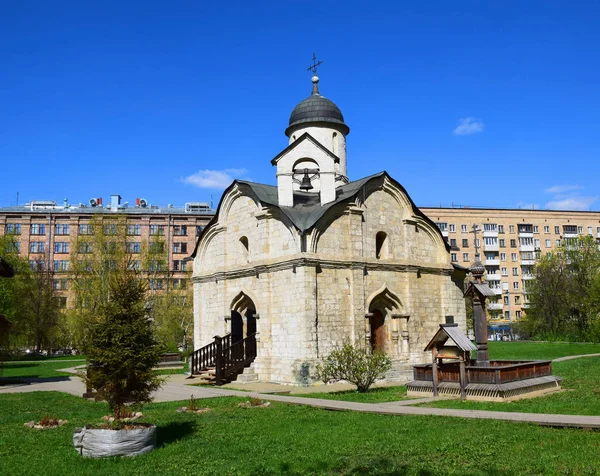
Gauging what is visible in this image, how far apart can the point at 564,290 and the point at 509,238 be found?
22.6 metres

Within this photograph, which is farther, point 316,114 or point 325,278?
point 316,114

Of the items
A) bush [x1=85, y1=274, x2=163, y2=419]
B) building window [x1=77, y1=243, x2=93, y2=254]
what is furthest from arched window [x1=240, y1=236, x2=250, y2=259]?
building window [x1=77, y1=243, x2=93, y2=254]

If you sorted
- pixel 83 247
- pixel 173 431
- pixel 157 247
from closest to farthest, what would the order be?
1. pixel 173 431
2. pixel 83 247
3. pixel 157 247

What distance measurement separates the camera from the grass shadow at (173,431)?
31.6 ft

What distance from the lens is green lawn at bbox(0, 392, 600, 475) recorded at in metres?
7.50

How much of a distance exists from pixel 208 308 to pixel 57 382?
655 cm

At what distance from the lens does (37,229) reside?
65.4 m

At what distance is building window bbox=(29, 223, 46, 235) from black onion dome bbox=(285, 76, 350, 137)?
49.1 metres

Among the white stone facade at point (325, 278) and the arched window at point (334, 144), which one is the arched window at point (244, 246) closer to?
the white stone facade at point (325, 278)

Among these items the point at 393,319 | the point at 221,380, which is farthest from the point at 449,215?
the point at 221,380

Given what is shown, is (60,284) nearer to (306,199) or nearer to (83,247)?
(83,247)

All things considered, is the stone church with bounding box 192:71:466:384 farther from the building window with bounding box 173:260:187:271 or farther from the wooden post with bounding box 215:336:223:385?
the building window with bounding box 173:260:187:271

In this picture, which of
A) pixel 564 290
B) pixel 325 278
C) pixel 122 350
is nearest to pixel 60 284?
pixel 325 278

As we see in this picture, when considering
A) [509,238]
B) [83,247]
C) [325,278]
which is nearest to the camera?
[325,278]
